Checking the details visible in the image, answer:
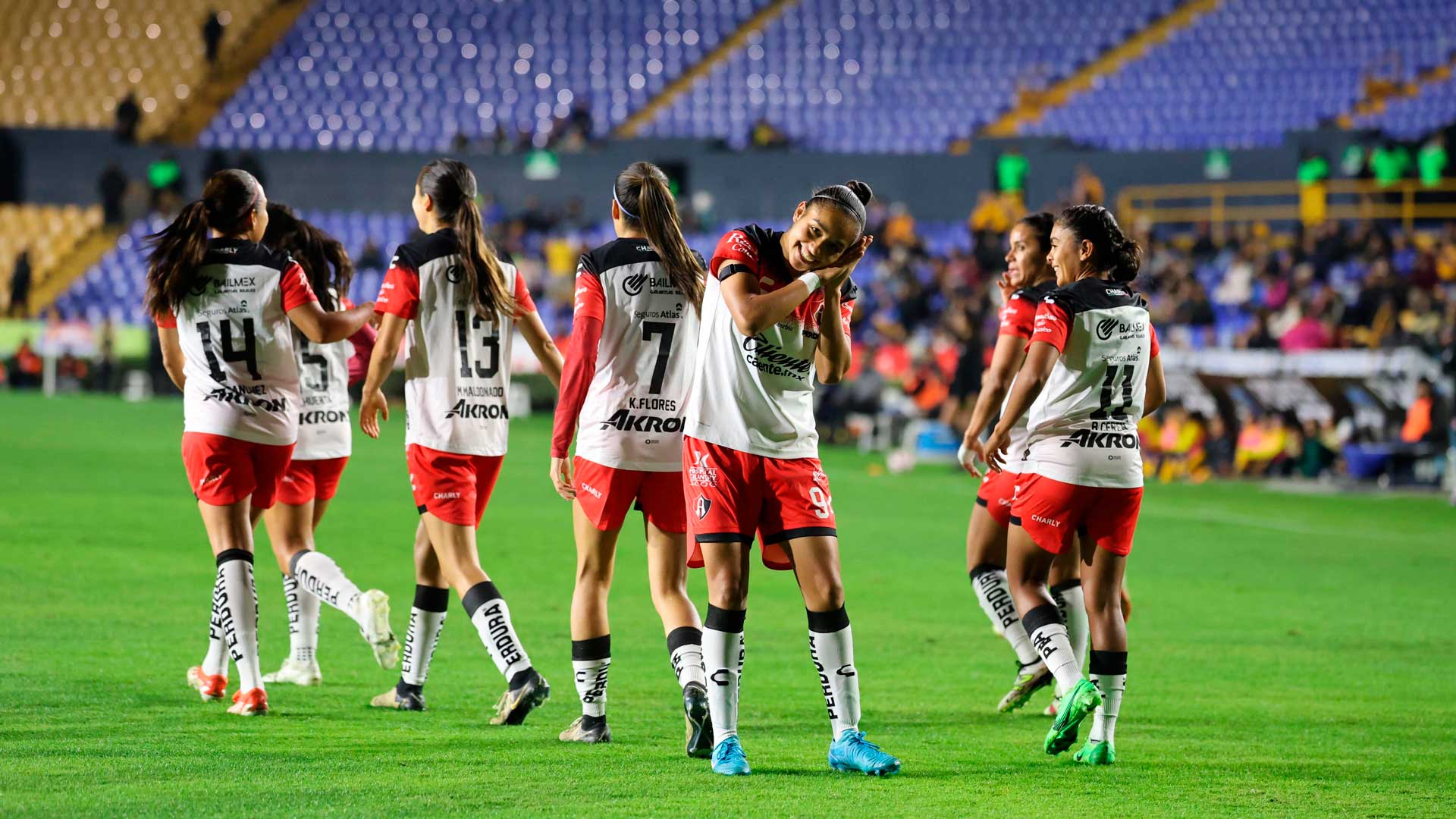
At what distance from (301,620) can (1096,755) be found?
3.48m

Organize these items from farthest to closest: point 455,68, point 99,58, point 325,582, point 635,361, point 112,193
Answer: point 99,58, point 455,68, point 112,193, point 325,582, point 635,361

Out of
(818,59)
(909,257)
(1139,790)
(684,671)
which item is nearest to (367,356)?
(684,671)

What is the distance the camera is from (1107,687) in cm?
620

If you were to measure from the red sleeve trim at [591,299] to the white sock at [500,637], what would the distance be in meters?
1.14

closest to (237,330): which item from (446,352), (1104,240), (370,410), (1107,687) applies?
(370,410)

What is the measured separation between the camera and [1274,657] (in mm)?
9086

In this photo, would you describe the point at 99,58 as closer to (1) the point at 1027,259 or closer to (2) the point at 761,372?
(1) the point at 1027,259

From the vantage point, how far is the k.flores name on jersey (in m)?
5.62

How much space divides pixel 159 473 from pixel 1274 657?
11780 millimetres

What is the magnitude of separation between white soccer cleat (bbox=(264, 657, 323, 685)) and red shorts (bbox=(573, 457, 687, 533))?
77.8 inches

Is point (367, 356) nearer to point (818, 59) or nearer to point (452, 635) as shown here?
point (452, 635)

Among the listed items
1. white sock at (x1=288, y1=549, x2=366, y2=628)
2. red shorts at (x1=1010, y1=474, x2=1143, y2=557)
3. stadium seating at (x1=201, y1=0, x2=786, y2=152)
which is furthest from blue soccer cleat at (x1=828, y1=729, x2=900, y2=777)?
stadium seating at (x1=201, y1=0, x2=786, y2=152)

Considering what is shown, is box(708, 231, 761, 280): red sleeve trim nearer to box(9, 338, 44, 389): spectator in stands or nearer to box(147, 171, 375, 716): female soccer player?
box(147, 171, 375, 716): female soccer player

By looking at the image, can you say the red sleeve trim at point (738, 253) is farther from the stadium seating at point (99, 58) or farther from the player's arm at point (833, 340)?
the stadium seating at point (99, 58)
